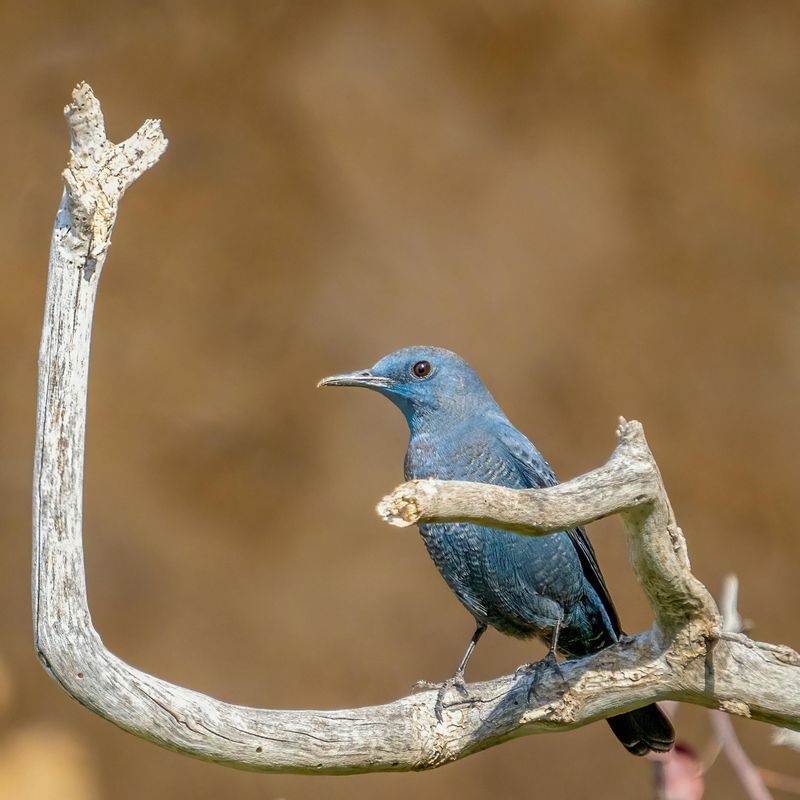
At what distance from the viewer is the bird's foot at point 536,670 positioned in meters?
3.61

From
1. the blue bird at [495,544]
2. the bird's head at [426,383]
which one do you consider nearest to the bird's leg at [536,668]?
the blue bird at [495,544]

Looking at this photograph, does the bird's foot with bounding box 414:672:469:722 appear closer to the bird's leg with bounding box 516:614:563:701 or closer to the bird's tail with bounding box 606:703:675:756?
the bird's leg with bounding box 516:614:563:701

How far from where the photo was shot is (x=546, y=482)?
4.19 meters

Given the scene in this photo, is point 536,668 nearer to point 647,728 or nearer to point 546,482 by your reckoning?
point 647,728

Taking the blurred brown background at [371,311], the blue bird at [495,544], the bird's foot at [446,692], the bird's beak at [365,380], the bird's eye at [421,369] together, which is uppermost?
the blurred brown background at [371,311]

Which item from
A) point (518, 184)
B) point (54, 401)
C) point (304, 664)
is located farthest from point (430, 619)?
point (54, 401)

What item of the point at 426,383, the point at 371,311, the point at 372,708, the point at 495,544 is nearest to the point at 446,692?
the point at 372,708

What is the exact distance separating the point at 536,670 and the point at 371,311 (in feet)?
12.5

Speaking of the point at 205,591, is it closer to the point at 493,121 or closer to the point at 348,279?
the point at 348,279

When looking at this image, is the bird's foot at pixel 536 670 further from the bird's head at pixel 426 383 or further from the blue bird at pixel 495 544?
the bird's head at pixel 426 383

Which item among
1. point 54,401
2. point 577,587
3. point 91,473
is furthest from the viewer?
point 91,473

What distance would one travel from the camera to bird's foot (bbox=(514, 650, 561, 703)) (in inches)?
142

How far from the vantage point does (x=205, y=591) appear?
704cm

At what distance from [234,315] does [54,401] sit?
163 inches
